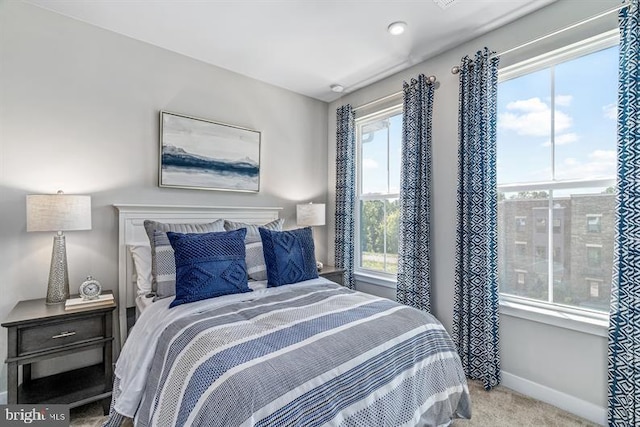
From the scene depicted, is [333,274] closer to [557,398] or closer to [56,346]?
[557,398]

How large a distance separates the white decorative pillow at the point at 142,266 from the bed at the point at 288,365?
0.31 m

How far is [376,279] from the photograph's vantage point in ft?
10.8

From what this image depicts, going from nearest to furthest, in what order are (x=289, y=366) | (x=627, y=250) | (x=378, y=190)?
(x=289, y=366)
(x=627, y=250)
(x=378, y=190)

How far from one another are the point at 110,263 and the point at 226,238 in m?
1.08

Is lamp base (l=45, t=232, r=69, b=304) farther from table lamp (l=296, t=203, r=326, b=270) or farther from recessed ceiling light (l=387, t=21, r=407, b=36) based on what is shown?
recessed ceiling light (l=387, t=21, r=407, b=36)

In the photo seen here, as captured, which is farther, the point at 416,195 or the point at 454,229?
the point at 416,195

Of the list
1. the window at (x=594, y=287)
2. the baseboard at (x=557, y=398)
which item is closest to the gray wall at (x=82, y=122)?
the baseboard at (x=557, y=398)

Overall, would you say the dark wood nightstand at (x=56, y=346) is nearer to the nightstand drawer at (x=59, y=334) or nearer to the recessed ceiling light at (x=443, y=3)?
the nightstand drawer at (x=59, y=334)

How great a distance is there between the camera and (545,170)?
2.19 metres

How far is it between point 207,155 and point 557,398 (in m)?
3.28

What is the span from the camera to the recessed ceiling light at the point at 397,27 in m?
2.32

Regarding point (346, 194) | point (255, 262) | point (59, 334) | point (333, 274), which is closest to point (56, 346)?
point (59, 334)

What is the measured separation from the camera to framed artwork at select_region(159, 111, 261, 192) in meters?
2.66

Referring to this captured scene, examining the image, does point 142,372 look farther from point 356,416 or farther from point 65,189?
point 65,189
